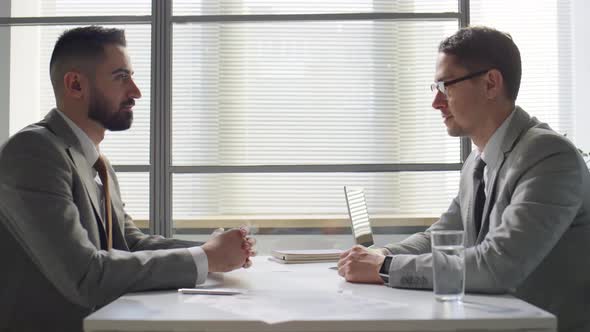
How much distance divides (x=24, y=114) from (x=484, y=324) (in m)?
3.02

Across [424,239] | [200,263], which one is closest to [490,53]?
[424,239]

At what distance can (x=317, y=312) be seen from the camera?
149 cm

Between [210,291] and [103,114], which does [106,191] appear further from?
[210,291]

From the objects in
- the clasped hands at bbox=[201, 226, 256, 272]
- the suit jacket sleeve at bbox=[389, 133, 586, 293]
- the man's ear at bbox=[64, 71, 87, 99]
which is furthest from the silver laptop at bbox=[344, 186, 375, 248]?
the man's ear at bbox=[64, 71, 87, 99]

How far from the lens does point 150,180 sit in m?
3.58

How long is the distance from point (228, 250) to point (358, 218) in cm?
75

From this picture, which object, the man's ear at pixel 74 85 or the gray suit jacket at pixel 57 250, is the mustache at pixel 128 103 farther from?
the gray suit jacket at pixel 57 250

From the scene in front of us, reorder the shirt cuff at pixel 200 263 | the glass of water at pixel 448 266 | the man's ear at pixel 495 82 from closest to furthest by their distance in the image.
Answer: the glass of water at pixel 448 266
the shirt cuff at pixel 200 263
the man's ear at pixel 495 82

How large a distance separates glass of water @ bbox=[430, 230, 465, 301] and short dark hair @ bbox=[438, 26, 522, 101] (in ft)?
2.96

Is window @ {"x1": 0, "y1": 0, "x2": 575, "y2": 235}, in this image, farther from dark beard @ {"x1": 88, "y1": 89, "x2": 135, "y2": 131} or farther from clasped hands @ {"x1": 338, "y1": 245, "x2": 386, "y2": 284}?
clasped hands @ {"x1": 338, "y1": 245, "x2": 386, "y2": 284}

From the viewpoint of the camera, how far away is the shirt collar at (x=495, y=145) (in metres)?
2.29

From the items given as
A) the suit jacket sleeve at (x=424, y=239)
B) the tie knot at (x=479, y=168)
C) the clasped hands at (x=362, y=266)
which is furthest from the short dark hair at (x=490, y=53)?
the clasped hands at (x=362, y=266)

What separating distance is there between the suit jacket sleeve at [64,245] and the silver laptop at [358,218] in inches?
35.1

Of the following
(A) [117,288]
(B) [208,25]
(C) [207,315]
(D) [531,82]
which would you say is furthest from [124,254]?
(D) [531,82]
